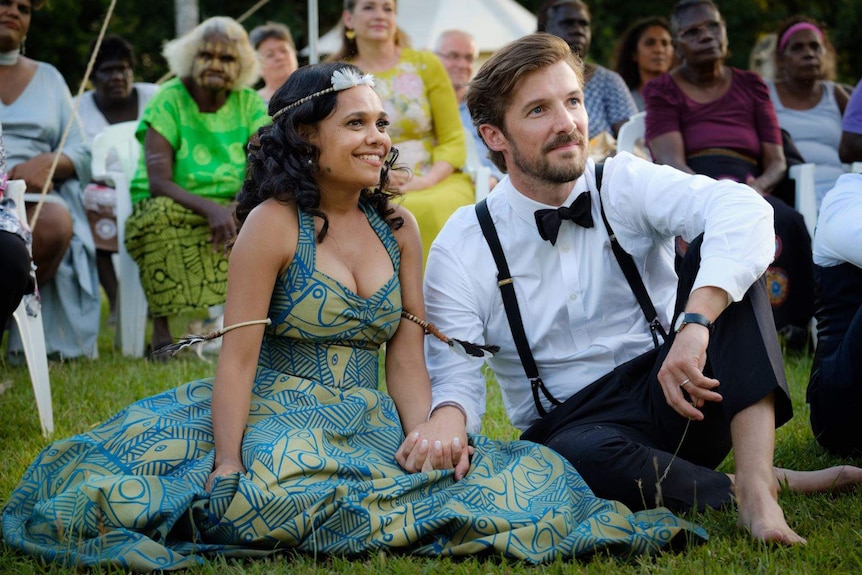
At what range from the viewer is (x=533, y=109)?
307 centimetres

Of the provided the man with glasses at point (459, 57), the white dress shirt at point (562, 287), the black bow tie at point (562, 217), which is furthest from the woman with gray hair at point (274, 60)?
the black bow tie at point (562, 217)

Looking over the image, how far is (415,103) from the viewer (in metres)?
5.84

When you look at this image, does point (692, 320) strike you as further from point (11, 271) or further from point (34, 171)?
point (34, 171)

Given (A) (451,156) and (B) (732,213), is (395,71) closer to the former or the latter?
(A) (451,156)

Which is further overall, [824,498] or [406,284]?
[406,284]

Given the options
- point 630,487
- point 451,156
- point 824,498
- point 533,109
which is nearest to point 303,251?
point 533,109

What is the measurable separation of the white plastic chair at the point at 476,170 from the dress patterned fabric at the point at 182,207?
1.28 m

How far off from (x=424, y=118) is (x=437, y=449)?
345 centimetres

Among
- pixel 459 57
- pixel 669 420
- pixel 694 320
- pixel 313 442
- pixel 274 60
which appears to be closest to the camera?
pixel 694 320

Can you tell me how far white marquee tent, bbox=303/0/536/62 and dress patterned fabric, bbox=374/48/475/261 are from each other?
750 cm

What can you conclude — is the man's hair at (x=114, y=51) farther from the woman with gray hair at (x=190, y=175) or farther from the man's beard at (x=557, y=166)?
the man's beard at (x=557, y=166)

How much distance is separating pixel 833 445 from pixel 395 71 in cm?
345

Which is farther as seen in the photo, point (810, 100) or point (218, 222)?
point (810, 100)

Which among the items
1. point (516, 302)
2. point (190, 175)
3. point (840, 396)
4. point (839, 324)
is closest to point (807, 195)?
point (839, 324)
